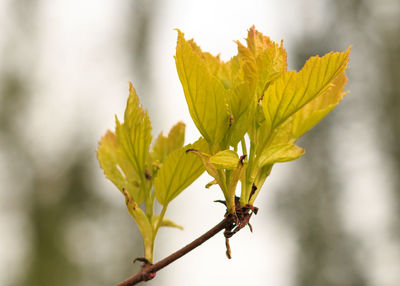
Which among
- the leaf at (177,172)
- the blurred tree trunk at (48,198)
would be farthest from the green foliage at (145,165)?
the blurred tree trunk at (48,198)

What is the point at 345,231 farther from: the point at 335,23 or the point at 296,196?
the point at 335,23

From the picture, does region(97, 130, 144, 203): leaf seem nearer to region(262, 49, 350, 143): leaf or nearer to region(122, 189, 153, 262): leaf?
region(122, 189, 153, 262): leaf

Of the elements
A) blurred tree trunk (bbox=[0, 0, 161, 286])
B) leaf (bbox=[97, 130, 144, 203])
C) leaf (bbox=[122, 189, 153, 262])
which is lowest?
leaf (bbox=[122, 189, 153, 262])

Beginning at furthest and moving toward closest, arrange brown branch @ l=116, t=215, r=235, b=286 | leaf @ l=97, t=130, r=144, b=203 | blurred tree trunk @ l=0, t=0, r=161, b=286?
blurred tree trunk @ l=0, t=0, r=161, b=286 < leaf @ l=97, t=130, r=144, b=203 < brown branch @ l=116, t=215, r=235, b=286

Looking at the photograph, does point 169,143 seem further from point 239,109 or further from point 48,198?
point 48,198

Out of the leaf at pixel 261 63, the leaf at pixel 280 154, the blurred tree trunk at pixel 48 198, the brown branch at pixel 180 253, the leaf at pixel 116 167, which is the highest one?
the blurred tree trunk at pixel 48 198

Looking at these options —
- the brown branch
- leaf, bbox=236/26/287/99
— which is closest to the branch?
the brown branch

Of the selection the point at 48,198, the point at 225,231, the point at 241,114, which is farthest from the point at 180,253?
the point at 48,198

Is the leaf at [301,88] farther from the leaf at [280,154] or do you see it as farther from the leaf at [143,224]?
the leaf at [143,224]
